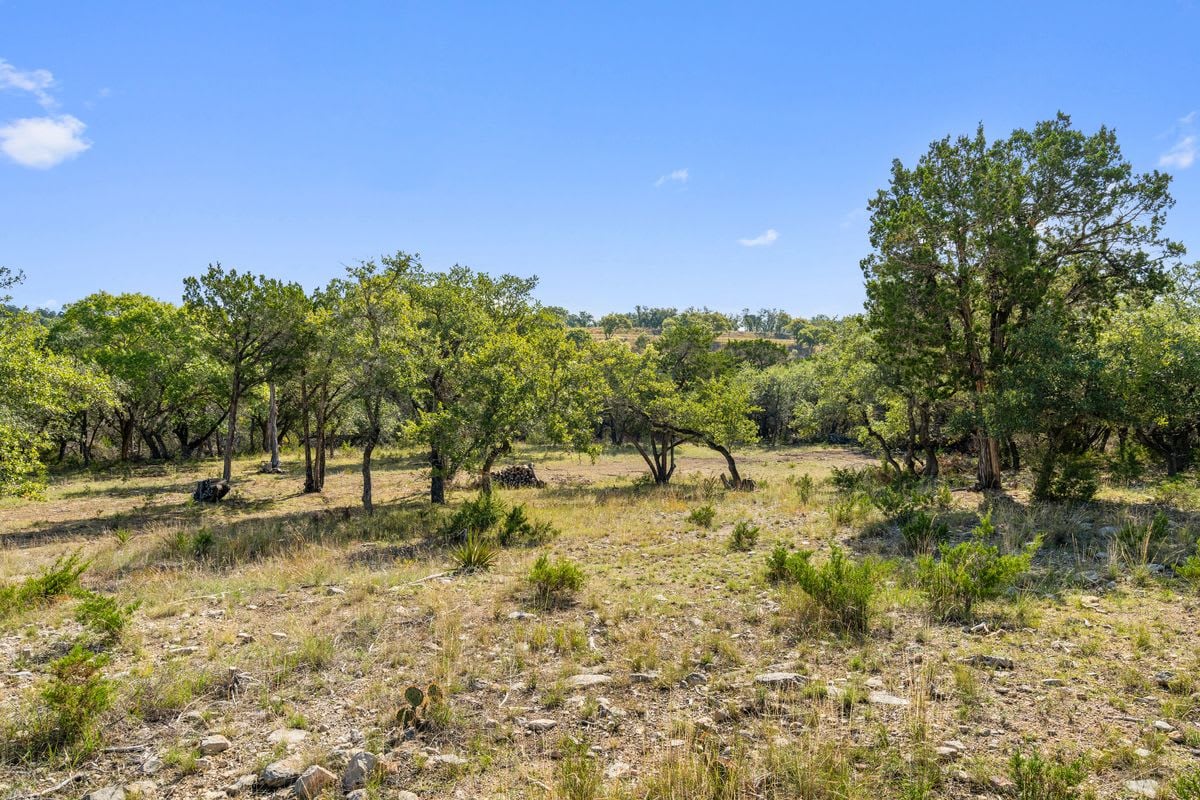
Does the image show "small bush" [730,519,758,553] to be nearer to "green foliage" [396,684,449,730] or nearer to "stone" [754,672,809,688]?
"stone" [754,672,809,688]

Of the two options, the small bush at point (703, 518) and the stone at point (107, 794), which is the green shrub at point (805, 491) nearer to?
the small bush at point (703, 518)

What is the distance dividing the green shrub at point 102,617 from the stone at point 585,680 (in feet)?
20.9

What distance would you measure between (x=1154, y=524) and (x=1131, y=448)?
1418cm

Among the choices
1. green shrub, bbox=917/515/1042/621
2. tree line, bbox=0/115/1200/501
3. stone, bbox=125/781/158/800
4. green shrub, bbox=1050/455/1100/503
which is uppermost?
tree line, bbox=0/115/1200/501

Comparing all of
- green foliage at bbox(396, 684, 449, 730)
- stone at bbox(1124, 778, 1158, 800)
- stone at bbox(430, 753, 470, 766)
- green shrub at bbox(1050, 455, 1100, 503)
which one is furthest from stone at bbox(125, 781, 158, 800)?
green shrub at bbox(1050, 455, 1100, 503)

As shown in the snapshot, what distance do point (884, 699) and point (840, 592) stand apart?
2168mm

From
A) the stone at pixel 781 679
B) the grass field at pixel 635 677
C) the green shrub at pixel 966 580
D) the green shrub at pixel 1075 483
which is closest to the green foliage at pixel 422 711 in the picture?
the grass field at pixel 635 677

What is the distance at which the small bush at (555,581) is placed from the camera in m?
9.32

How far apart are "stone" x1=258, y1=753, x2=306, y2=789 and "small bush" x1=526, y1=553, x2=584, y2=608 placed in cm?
456

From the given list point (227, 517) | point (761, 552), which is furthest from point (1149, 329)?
point (227, 517)

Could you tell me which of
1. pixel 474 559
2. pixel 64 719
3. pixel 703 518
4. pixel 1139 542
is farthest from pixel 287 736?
pixel 1139 542

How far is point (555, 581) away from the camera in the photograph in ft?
31.0

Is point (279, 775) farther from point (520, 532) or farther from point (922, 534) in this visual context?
point (922, 534)

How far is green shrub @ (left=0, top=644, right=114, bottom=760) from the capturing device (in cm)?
526
